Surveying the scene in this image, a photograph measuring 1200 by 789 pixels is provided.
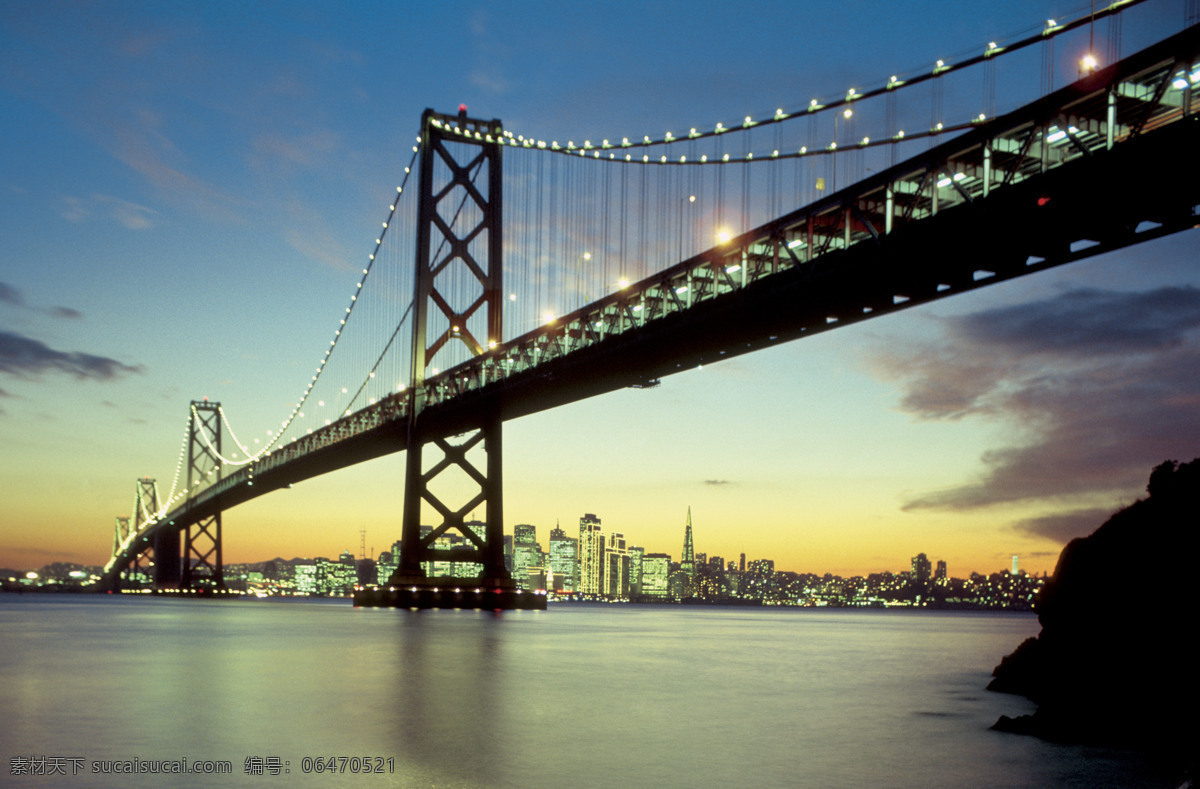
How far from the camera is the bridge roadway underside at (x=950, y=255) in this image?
18516mm

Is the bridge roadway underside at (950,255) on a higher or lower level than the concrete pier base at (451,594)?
higher

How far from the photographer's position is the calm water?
37.2ft

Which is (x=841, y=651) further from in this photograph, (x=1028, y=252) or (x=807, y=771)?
(x=807, y=771)

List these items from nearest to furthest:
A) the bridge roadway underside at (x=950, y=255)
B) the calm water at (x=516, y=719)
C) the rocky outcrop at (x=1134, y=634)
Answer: the calm water at (x=516, y=719) < the rocky outcrop at (x=1134, y=634) < the bridge roadway underside at (x=950, y=255)

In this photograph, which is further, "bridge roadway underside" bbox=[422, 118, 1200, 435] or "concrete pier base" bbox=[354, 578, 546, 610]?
"concrete pier base" bbox=[354, 578, 546, 610]

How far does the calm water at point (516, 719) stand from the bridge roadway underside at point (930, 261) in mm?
8385

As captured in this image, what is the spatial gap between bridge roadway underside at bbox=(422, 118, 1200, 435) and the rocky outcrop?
5114mm

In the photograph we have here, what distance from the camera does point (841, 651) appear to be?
39.1 metres

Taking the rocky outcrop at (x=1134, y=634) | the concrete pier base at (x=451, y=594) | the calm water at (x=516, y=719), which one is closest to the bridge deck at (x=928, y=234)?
the rocky outcrop at (x=1134, y=634)

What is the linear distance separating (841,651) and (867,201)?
60.8 feet

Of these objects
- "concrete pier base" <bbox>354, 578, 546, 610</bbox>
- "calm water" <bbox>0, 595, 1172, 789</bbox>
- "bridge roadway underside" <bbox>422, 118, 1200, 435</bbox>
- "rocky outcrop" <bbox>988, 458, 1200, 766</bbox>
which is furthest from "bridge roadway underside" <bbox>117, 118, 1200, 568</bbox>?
"concrete pier base" <bbox>354, 578, 546, 610</bbox>

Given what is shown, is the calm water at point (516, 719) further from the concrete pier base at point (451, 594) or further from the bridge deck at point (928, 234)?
the concrete pier base at point (451, 594)

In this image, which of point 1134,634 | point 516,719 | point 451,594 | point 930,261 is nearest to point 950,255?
point 930,261

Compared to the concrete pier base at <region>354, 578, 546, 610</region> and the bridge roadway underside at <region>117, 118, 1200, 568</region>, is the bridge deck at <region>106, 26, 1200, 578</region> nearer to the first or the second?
the bridge roadway underside at <region>117, 118, 1200, 568</region>
